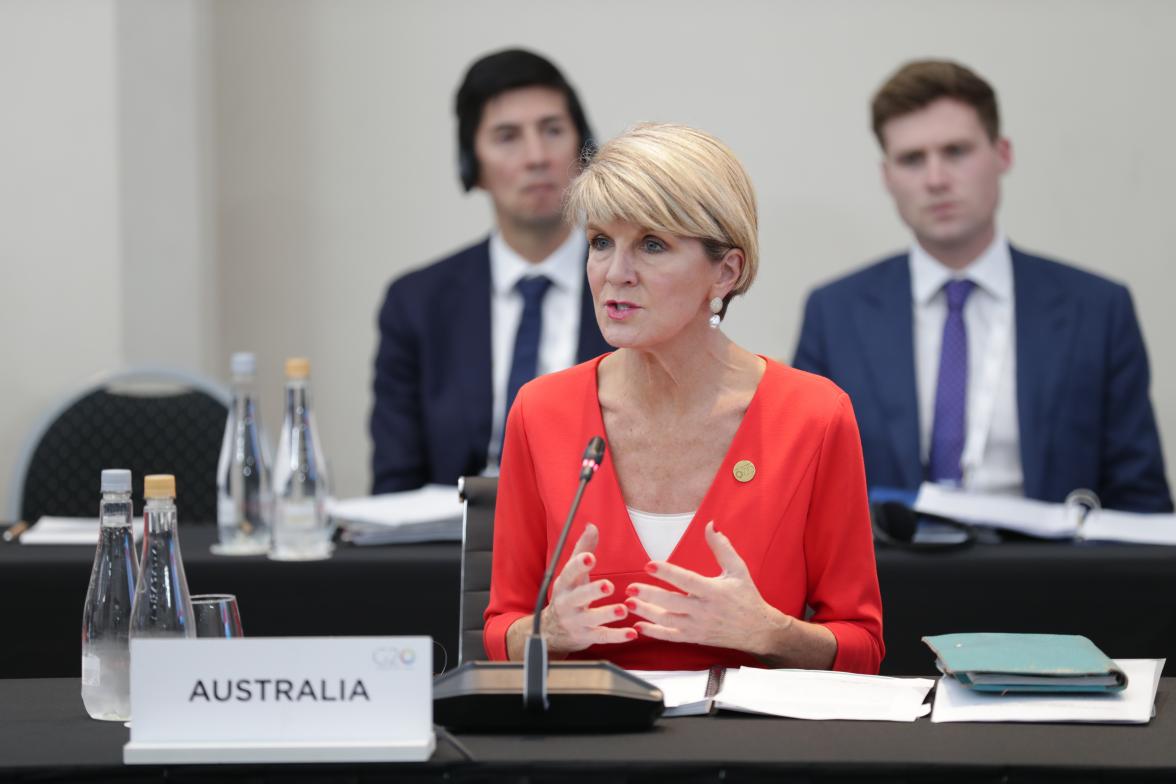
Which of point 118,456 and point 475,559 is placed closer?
point 475,559

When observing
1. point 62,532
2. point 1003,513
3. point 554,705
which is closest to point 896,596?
point 1003,513

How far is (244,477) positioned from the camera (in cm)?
256

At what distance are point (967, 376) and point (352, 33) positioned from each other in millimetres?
2043

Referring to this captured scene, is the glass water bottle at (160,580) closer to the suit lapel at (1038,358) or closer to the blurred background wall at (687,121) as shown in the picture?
the suit lapel at (1038,358)

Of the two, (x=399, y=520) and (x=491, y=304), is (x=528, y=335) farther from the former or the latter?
(x=399, y=520)

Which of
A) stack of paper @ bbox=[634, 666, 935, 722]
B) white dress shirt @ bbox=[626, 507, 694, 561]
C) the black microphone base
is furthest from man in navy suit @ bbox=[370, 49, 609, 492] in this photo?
the black microphone base

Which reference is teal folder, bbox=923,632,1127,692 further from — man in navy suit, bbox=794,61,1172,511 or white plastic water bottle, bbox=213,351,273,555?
man in navy suit, bbox=794,61,1172,511

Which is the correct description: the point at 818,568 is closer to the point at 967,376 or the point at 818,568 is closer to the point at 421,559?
the point at 421,559

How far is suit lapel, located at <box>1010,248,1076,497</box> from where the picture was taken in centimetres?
312

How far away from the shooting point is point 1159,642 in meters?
2.38

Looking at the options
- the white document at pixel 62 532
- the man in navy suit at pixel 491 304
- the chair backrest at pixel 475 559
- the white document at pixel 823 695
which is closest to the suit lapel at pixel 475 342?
the man in navy suit at pixel 491 304

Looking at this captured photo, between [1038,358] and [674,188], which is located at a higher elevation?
[674,188]

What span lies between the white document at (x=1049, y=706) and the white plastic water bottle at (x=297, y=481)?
4.21 ft

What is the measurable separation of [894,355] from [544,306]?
838mm
